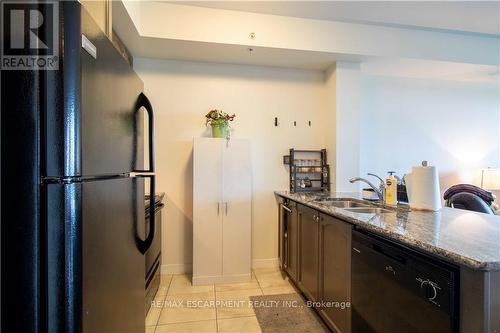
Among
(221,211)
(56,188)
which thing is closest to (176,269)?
(221,211)

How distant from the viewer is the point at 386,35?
2.97 meters

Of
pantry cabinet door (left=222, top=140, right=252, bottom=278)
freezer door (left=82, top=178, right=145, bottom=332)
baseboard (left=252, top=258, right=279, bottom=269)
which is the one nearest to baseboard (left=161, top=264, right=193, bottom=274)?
pantry cabinet door (left=222, top=140, right=252, bottom=278)

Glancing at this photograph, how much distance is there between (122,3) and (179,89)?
112 cm

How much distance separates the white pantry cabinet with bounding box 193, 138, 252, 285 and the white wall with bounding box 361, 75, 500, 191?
6.31 ft

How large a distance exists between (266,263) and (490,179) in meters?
3.42

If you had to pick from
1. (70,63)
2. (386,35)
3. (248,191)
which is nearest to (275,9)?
(386,35)

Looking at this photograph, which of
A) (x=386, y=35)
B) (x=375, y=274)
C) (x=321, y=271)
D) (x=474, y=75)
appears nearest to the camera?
(x=375, y=274)

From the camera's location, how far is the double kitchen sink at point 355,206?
193 centimetres

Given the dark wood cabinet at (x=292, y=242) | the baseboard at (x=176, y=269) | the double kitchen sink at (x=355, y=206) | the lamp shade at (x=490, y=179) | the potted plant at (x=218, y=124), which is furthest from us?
the lamp shade at (x=490, y=179)

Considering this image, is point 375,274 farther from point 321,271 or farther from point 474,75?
point 474,75

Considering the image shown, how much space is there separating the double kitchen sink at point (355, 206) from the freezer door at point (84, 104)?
1.65 meters

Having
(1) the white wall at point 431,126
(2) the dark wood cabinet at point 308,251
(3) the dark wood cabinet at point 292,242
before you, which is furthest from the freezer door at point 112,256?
(1) the white wall at point 431,126

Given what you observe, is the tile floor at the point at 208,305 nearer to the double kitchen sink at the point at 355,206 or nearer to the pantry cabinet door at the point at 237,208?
the pantry cabinet door at the point at 237,208

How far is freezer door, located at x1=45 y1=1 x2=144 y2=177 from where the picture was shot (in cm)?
64
